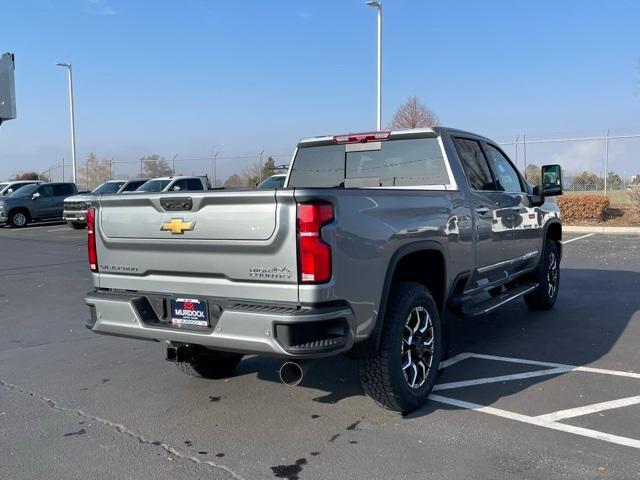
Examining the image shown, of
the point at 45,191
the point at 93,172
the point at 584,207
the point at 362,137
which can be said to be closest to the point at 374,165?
the point at 362,137

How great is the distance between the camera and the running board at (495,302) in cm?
506

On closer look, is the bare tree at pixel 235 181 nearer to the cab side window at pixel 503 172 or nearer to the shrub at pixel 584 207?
the shrub at pixel 584 207

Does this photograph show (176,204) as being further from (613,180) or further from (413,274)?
(613,180)

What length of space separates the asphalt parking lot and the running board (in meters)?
0.46

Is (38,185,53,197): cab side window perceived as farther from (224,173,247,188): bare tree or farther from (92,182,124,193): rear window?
(224,173,247,188): bare tree

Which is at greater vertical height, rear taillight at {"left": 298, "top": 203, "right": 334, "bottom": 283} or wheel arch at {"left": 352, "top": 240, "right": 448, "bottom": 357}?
rear taillight at {"left": 298, "top": 203, "right": 334, "bottom": 283}

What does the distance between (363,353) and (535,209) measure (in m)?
3.81

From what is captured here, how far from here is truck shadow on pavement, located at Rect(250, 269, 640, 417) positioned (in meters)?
4.86

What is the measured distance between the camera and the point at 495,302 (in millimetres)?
5484

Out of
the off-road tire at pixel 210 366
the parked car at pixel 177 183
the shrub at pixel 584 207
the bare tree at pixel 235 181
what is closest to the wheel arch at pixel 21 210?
the parked car at pixel 177 183

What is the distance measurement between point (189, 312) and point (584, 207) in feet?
56.5

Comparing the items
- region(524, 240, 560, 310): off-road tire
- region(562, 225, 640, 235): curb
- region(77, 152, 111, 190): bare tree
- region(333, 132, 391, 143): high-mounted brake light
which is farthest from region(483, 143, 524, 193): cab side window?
region(77, 152, 111, 190): bare tree

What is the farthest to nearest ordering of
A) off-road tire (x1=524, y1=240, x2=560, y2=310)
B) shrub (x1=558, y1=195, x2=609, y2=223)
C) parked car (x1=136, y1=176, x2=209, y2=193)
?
parked car (x1=136, y1=176, x2=209, y2=193)
shrub (x1=558, y1=195, x2=609, y2=223)
off-road tire (x1=524, y1=240, x2=560, y2=310)

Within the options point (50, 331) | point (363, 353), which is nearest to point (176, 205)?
point (363, 353)
